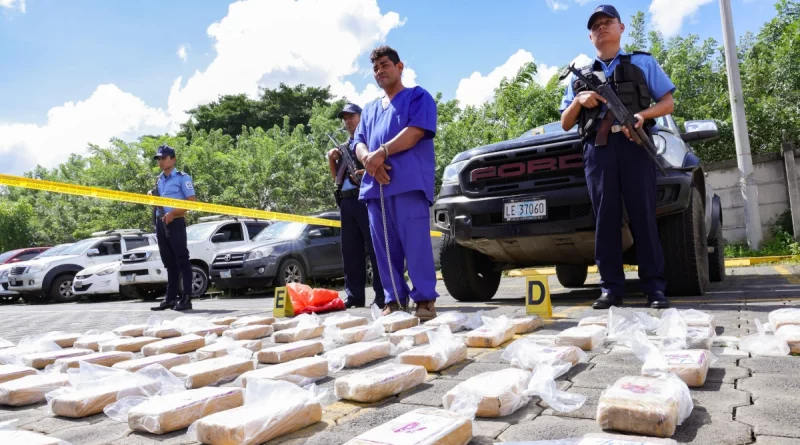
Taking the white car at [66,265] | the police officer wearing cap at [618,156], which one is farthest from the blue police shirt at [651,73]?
the white car at [66,265]

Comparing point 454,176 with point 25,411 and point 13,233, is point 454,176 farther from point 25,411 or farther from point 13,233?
point 13,233

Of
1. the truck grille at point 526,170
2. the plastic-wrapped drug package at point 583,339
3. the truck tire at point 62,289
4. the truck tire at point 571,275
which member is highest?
the truck grille at point 526,170

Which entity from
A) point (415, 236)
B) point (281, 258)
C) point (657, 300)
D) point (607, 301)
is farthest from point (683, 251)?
point (281, 258)

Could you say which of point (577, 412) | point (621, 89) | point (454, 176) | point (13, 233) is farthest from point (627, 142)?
point (13, 233)

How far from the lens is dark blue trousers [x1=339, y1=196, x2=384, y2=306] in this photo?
19.2ft

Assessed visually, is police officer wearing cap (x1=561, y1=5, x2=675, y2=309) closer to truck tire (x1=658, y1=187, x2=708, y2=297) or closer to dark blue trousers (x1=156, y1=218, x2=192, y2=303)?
truck tire (x1=658, y1=187, x2=708, y2=297)

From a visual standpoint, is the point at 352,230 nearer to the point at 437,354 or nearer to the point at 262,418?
the point at 437,354

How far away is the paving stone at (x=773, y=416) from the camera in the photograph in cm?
154

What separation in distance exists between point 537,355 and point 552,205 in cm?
244

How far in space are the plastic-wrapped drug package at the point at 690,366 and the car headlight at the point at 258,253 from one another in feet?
31.6

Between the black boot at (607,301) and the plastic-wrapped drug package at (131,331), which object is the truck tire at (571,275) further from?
the plastic-wrapped drug package at (131,331)

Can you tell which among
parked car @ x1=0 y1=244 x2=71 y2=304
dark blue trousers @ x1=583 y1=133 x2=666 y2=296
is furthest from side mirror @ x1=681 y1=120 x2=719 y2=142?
parked car @ x1=0 y1=244 x2=71 y2=304

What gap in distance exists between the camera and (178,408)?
1858 millimetres

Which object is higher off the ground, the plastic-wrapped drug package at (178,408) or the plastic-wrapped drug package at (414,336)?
the plastic-wrapped drug package at (414,336)
